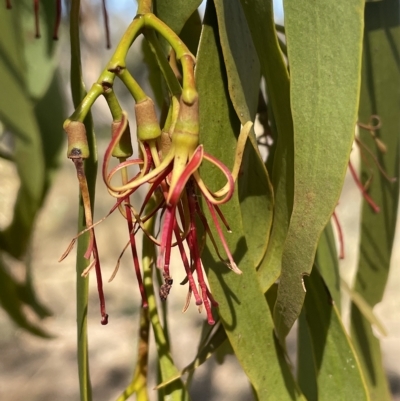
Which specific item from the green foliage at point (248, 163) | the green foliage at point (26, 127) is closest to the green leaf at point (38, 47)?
the green foliage at point (26, 127)

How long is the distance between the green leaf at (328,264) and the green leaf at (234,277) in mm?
156

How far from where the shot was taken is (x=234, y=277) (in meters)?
0.35

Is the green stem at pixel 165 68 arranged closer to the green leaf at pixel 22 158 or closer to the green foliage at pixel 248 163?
the green foliage at pixel 248 163

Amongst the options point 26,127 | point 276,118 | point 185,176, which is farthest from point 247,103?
point 26,127

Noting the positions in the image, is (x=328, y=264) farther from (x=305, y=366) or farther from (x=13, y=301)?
(x=13, y=301)

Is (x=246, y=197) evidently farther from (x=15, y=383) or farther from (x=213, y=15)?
(x=15, y=383)

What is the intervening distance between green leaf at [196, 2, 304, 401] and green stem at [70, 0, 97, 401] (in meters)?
0.08

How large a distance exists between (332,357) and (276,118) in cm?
18

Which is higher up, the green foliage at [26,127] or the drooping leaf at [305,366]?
the green foliage at [26,127]

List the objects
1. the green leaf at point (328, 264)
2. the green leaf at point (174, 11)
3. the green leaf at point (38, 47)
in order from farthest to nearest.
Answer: the green leaf at point (38, 47) < the green leaf at point (328, 264) < the green leaf at point (174, 11)

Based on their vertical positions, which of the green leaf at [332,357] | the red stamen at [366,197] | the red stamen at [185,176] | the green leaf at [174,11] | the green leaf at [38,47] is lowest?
the green leaf at [332,357]

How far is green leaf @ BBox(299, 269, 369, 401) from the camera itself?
39cm

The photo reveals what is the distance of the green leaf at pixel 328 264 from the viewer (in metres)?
0.50

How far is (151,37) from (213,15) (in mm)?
51
